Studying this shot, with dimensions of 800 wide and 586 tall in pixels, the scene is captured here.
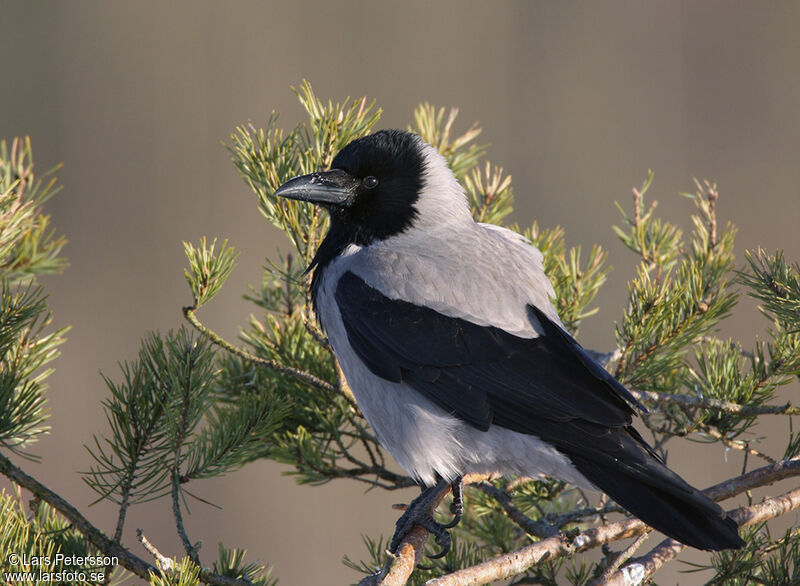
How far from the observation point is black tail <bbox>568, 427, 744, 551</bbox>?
1.47 m

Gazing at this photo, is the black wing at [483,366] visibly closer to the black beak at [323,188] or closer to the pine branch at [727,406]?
the pine branch at [727,406]

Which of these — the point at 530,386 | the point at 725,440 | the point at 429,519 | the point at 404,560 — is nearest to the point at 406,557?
the point at 404,560

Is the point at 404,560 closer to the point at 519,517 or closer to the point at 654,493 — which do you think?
the point at 519,517

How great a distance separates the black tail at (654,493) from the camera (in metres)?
1.47

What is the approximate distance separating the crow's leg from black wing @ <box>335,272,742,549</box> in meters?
0.20

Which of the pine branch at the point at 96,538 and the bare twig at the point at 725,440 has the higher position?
the pine branch at the point at 96,538

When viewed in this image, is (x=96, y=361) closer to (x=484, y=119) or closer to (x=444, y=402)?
(x=484, y=119)

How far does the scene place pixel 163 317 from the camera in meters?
4.94

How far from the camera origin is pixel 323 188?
2.04 m

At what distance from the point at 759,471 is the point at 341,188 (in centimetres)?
117

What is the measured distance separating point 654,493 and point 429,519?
49cm

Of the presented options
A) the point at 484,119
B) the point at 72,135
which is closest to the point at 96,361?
the point at 72,135

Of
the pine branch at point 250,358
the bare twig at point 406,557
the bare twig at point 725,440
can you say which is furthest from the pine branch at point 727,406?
the pine branch at point 250,358

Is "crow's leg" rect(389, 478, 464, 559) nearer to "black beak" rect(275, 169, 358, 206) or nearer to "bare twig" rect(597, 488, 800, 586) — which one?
"bare twig" rect(597, 488, 800, 586)
